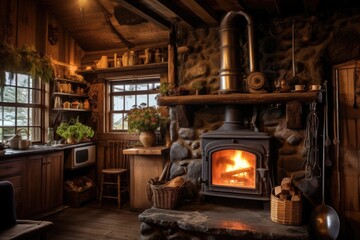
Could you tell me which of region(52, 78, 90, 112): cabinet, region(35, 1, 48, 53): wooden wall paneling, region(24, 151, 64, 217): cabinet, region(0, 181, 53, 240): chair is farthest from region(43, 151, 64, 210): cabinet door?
region(35, 1, 48, 53): wooden wall paneling

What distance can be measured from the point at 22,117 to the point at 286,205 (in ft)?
12.0

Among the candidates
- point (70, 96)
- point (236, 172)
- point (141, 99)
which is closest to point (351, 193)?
point (236, 172)

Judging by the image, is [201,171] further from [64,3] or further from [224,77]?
[64,3]

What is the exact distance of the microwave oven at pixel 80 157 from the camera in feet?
13.1

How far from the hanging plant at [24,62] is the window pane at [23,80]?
14cm

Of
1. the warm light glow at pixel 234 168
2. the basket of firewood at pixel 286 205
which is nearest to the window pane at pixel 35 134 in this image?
the warm light glow at pixel 234 168

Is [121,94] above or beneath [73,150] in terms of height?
above

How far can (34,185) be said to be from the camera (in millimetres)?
3445

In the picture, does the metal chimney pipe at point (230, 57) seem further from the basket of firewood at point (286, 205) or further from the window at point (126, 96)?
the window at point (126, 96)

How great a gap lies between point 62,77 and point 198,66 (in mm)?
2391

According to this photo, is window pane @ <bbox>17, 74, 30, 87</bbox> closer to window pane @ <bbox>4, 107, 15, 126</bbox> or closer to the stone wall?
window pane @ <bbox>4, 107, 15, 126</bbox>

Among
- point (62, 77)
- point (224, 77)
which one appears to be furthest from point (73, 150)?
point (224, 77)

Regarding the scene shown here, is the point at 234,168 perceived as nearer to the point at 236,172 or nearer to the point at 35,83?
the point at 236,172

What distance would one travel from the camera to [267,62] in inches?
116
